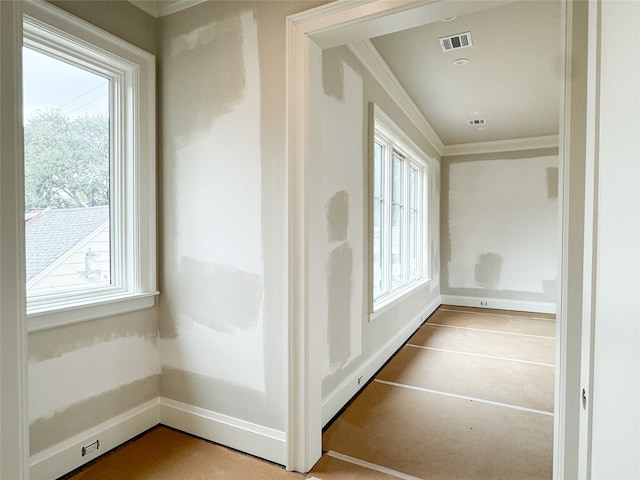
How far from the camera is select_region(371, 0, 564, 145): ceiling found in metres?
2.63

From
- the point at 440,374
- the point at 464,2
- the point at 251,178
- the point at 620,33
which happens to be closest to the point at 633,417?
the point at 620,33

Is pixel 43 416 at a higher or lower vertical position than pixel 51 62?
lower

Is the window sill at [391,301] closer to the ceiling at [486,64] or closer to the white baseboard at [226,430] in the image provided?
the white baseboard at [226,430]

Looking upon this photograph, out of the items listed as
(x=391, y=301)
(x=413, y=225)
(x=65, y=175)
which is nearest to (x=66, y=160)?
(x=65, y=175)

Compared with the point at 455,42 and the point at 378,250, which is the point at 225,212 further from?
the point at 455,42

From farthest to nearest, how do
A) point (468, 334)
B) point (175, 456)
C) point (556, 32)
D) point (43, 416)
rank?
point (468, 334) → point (556, 32) → point (175, 456) → point (43, 416)

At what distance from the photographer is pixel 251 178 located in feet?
6.86

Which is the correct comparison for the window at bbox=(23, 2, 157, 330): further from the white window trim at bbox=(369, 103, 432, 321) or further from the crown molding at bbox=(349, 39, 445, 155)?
the white window trim at bbox=(369, 103, 432, 321)

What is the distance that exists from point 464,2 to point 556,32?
5.77 feet

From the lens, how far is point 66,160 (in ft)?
6.58

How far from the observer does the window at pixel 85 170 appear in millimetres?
1854

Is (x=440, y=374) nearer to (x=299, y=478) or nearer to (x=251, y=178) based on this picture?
(x=299, y=478)

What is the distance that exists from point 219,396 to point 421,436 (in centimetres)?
135

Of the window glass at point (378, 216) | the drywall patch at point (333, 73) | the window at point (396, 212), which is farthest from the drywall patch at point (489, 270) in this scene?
the drywall patch at point (333, 73)
